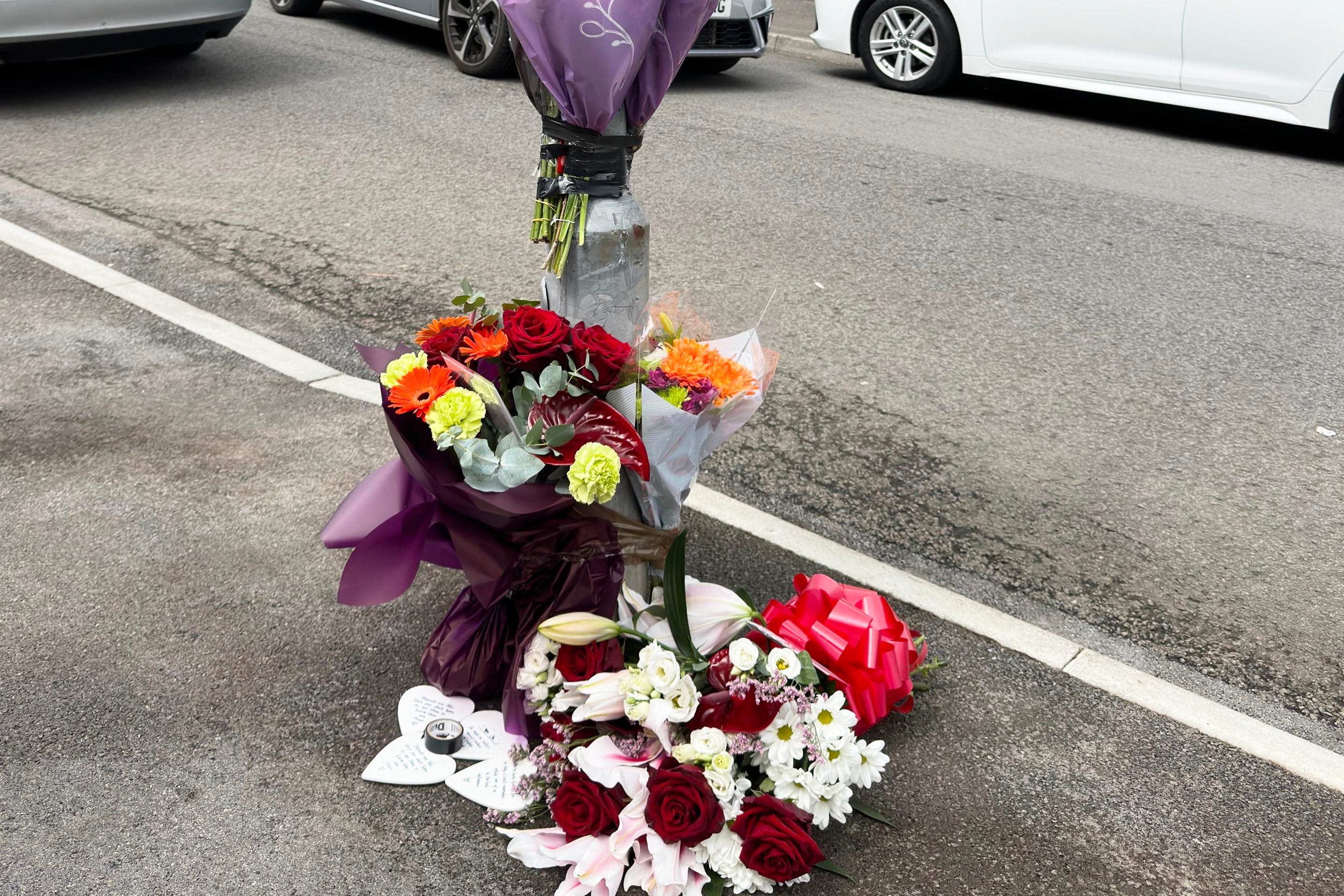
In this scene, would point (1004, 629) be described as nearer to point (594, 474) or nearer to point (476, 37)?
point (594, 474)

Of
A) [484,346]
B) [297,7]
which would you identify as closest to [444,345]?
[484,346]

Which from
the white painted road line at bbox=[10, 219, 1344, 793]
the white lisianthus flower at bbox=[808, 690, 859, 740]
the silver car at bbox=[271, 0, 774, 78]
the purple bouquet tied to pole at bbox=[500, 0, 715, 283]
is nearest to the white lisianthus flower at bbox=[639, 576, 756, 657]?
the white lisianthus flower at bbox=[808, 690, 859, 740]

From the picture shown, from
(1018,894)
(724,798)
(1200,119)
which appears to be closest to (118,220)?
(724,798)

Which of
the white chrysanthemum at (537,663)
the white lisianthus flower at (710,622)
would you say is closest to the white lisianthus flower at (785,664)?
the white lisianthus flower at (710,622)

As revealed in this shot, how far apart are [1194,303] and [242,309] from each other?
13.6 feet

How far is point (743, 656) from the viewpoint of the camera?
2.37 metres

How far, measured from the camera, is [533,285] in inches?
203

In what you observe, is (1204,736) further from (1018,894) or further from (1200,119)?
(1200,119)

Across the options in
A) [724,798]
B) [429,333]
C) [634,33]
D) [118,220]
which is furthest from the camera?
[118,220]

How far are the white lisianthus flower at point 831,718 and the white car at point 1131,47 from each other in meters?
6.94

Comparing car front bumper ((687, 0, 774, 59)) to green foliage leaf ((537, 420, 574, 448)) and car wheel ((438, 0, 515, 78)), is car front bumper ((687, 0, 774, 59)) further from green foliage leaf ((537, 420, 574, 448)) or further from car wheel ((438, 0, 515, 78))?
green foliage leaf ((537, 420, 574, 448))

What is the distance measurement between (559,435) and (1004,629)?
1.44 metres

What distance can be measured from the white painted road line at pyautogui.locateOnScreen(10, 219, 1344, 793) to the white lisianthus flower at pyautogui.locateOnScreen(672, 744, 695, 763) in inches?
43.8

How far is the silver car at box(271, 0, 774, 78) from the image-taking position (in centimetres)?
845
